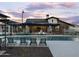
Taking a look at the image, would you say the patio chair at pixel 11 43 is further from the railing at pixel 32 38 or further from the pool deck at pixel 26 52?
the pool deck at pixel 26 52

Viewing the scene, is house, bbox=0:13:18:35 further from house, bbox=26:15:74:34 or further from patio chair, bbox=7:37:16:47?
house, bbox=26:15:74:34

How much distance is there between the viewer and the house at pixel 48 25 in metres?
9.07

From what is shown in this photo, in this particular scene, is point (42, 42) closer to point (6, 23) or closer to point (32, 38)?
point (32, 38)

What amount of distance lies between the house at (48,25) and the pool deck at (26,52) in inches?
22.6

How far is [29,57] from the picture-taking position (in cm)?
913

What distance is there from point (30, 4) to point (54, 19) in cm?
88

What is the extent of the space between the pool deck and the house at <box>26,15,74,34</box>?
575 mm

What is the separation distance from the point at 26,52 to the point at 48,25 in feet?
3.62

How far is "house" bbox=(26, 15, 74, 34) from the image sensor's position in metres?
9.07

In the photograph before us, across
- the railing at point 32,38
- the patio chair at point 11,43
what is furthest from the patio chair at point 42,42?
the patio chair at point 11,43

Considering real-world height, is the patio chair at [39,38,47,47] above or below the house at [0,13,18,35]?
below

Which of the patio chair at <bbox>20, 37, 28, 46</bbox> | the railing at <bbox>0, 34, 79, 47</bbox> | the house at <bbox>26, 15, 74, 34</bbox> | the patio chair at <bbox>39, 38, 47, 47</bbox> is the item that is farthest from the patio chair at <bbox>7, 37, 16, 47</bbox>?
the patio chair at <bbox>39, 38, 47, 47</bbox>

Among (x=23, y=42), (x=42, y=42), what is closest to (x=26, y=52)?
(x=23, y=42)

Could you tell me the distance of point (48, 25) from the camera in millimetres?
9102
